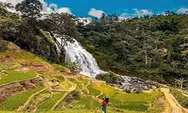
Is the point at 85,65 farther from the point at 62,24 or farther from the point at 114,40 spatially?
the point at 114,40

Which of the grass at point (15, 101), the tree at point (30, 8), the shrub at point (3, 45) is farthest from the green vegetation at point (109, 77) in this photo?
the grass at point (15, 101)

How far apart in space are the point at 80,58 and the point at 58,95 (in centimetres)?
4389

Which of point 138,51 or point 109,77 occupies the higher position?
point 138,51

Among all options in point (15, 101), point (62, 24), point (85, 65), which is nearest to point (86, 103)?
point (15, 101)

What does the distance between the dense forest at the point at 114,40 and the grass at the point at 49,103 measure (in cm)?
2786

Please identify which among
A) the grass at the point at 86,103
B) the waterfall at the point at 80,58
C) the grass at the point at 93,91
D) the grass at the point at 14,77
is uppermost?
the waterfall at the point at 80,58

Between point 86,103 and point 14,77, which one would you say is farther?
point 14,77

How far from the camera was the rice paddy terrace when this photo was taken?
36.4m

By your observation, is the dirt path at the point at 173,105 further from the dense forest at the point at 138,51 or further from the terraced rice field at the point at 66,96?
the dense forest at the point at 138,51

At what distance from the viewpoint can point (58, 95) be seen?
1590 inches

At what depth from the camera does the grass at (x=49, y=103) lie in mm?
35794

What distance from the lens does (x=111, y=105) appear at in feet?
133

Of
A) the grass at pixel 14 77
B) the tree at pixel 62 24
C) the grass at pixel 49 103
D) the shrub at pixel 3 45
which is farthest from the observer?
the tree at pixel 62 24

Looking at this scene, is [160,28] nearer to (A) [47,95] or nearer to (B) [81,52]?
(B) [81,52]
